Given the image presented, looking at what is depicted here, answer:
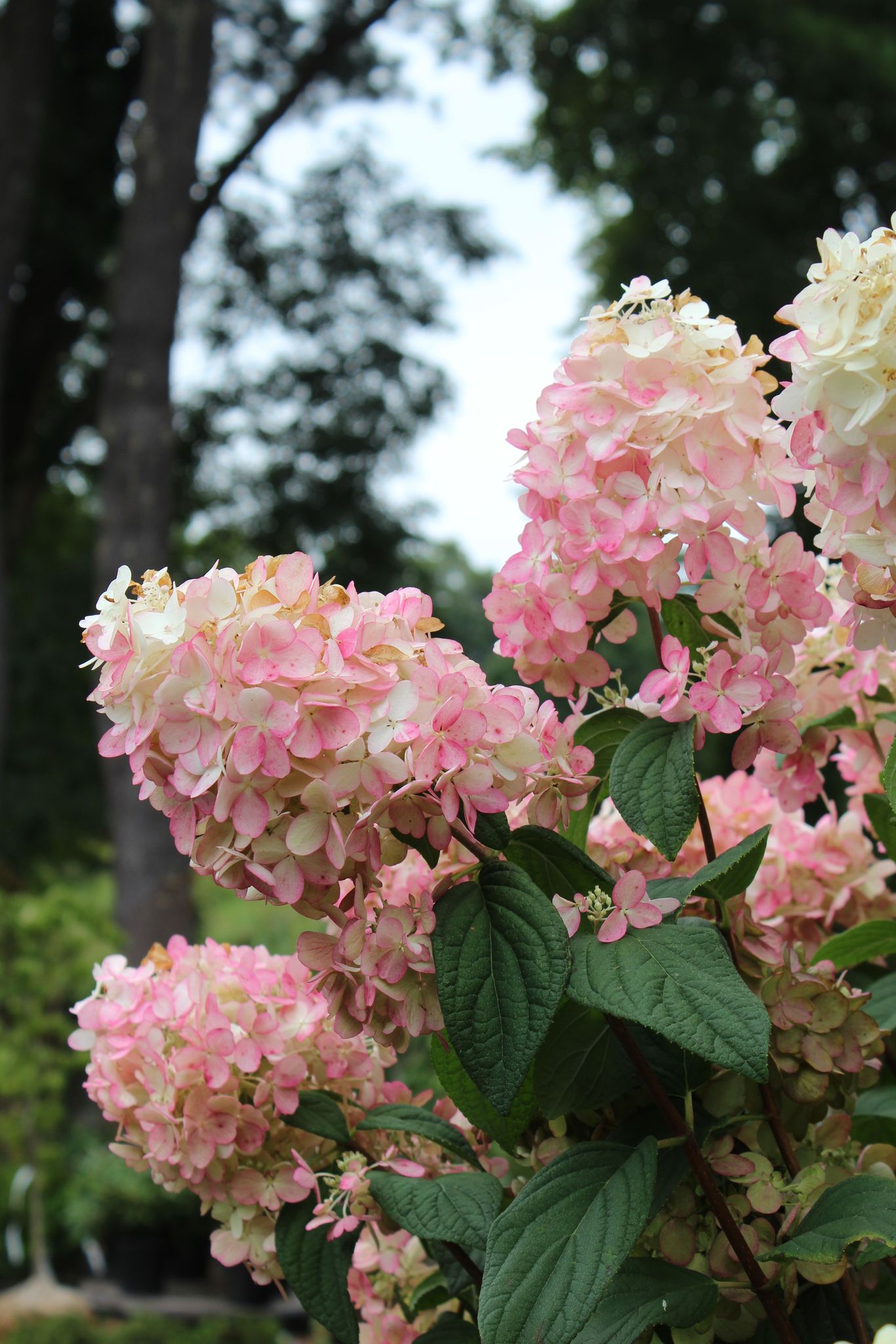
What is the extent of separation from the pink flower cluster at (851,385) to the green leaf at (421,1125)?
30cm

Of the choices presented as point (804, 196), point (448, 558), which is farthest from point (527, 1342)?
point (448, 558)

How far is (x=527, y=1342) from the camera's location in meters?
0.40

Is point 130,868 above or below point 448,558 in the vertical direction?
below

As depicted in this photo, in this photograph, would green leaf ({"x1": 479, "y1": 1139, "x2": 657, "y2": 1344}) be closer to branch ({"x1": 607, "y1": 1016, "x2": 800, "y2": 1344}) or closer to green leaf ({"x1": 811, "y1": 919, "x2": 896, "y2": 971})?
branch ({"x1": 607, "y1": 1016, "x2": 800, "y2": 1344})

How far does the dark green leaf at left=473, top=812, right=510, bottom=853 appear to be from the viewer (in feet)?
1.43

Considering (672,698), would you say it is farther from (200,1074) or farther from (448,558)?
(448,558)

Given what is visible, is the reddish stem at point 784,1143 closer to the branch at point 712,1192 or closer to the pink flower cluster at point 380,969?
the branch at point 712,1192

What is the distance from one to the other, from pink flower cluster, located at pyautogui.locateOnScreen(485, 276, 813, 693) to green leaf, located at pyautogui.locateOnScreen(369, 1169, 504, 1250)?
0.76ft

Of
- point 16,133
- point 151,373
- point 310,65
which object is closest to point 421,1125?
point 151,373

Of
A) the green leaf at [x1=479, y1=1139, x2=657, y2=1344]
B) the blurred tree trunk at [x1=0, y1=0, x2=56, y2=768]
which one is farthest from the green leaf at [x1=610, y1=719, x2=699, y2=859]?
the blurred tree trunk at [x1=0, y1=0, x2=56, y2=768]

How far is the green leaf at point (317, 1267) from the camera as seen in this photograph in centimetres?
51

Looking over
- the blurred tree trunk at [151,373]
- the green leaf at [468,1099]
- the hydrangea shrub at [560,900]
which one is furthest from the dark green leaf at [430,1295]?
the blurred tree trunk at [151,373]

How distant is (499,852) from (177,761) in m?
0.13

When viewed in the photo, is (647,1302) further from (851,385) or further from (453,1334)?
(851,385)
